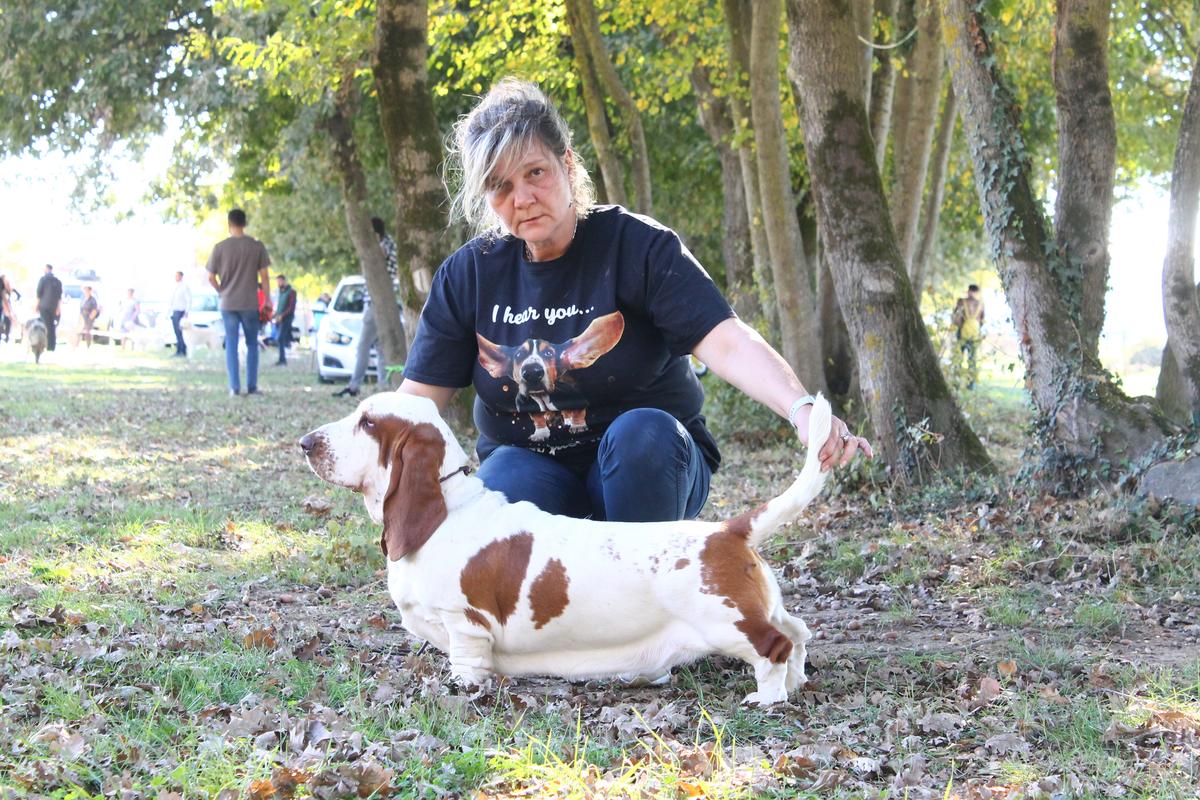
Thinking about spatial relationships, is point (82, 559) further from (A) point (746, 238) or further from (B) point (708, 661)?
(A) point (746, 238)

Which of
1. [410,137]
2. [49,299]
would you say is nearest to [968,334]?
[410,137]

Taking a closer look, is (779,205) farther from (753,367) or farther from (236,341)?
(236,341)

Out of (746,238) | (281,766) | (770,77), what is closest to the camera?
(281,766)

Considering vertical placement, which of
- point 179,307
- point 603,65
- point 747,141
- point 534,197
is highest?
point 603,65

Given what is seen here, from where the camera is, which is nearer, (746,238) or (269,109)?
(746,238)

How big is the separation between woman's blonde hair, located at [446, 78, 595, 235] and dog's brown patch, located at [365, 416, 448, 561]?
0.90 metres

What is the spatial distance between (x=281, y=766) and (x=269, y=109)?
1902 cm

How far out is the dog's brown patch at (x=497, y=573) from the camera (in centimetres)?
379

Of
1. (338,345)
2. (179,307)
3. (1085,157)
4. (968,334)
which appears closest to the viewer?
(1085,157)

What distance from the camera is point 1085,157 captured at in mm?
7203

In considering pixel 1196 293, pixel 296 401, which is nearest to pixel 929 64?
pixel 1196 293

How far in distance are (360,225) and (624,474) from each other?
15443mm

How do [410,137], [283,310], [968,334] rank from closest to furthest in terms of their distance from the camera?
[410,137] → [968,334] → [283,310]

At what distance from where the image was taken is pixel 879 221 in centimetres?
756
